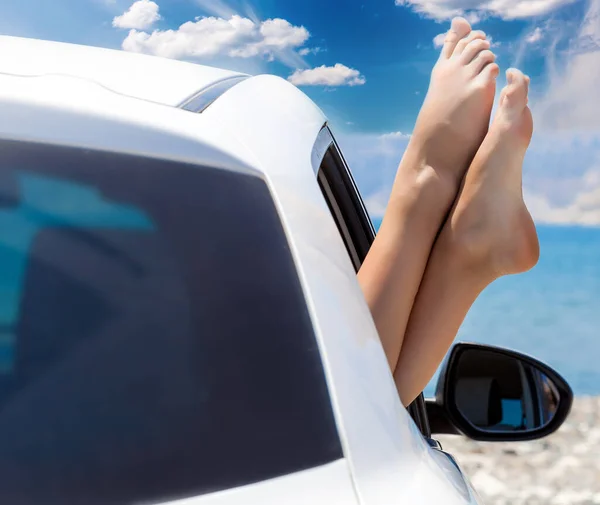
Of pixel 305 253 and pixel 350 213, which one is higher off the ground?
pixel 350 213

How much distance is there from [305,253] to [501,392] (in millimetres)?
625

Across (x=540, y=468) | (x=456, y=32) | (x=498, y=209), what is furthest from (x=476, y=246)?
(x=540, y=468)

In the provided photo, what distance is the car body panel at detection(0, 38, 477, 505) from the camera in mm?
597

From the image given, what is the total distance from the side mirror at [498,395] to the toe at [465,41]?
0.96 meters

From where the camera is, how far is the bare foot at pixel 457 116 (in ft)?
5.76

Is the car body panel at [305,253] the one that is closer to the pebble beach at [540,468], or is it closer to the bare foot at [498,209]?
the bare foot at [498,209]

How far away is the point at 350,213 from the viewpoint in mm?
1530

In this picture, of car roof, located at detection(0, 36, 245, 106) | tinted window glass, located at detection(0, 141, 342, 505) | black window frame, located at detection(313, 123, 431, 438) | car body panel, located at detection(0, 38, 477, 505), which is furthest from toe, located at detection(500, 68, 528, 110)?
tinted window glass, located at detection(0, 141, 342, 505)

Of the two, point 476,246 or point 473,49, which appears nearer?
point 476,246

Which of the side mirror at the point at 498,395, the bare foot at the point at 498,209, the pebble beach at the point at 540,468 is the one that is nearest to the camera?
the side mirror at the point at 498,395

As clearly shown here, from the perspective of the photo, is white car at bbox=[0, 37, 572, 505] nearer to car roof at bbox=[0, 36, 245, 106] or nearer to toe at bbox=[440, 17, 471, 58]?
car roof at bbox=[0, 36, 245, 106]

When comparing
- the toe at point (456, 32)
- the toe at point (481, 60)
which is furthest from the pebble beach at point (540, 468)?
the toe at point (481, 60)

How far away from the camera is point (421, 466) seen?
0.68m

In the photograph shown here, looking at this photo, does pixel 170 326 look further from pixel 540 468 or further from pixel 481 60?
pixel 540 468
